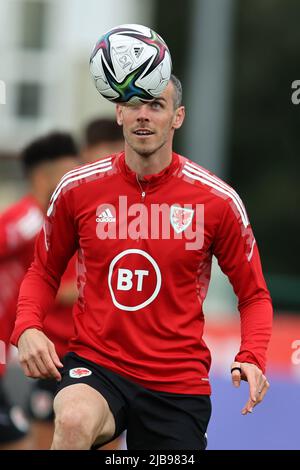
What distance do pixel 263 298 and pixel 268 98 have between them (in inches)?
1002

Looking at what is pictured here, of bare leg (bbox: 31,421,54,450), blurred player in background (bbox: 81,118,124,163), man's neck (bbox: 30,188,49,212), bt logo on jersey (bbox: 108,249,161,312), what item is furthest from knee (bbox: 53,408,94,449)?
blurred player in background (bbox: 81,118,124,163)

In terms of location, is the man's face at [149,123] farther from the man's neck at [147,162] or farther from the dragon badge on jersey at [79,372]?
the dragon badge on jersey at [79,372]

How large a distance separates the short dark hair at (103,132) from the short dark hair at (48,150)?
1.30 feet

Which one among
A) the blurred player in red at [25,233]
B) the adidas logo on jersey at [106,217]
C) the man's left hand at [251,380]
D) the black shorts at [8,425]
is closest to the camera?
the man's left hand at [251,380]

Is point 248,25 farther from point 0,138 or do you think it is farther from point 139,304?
point 139,304

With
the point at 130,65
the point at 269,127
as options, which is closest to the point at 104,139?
the point at 130,65

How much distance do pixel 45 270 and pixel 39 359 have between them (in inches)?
24.6

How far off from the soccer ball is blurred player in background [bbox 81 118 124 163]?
2.94 m

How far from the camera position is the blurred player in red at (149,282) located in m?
6.07

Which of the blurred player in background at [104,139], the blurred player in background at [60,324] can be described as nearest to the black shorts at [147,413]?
the blurred player in background at [60,324]

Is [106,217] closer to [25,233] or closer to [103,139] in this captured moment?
[25,233]

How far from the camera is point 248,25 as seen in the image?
31.1 meters

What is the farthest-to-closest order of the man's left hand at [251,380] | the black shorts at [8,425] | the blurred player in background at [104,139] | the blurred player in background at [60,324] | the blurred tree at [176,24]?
the blurred tree at [176,24]
the blurred player in background at [104,139]
the blurred player in background at [60,324]
the black shorts at [8,425]
the man's left hand at [251,380]

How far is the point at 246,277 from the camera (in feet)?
20.4
